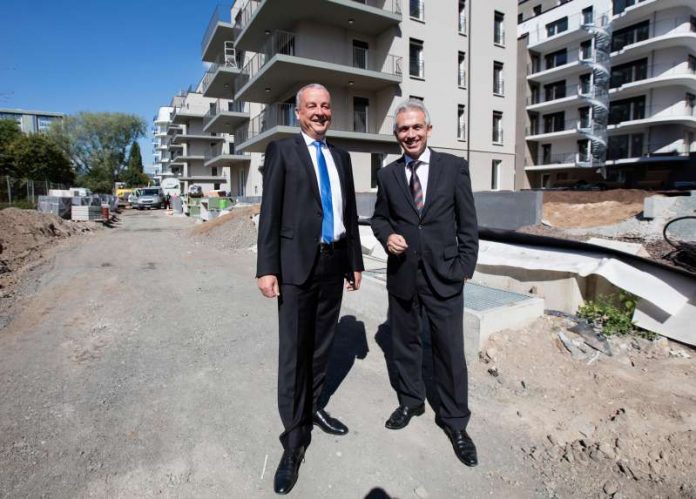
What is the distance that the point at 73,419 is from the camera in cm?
290

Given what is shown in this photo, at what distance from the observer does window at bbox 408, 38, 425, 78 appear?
74.3ft

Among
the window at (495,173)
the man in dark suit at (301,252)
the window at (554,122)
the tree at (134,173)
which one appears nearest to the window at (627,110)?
the window at (554,122)

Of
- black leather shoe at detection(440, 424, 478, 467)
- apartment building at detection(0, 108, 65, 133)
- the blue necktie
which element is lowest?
black leather shoe at detection(440, 424, 478, 467)

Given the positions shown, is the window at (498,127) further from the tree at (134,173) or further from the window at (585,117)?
the tree at (134,173)

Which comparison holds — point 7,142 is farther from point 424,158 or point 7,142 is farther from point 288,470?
point 288,470

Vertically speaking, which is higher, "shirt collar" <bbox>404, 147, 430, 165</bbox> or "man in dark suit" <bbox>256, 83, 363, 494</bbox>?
"shirt collar" <bbox>404, 147, 430, 165</bbox>

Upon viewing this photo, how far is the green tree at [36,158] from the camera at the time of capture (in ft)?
141

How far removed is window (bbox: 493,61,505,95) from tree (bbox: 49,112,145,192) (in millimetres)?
60931

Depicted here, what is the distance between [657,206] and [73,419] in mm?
11857

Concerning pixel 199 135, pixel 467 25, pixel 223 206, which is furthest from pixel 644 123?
pixel 199 135

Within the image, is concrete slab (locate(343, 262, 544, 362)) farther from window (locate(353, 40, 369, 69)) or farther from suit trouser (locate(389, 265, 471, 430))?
window (locate(353, 40, 369, 69))

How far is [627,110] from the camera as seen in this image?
36250mm

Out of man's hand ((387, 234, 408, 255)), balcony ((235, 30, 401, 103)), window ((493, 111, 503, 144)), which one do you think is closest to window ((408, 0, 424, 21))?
balcony ((235, 30, 401, 103))

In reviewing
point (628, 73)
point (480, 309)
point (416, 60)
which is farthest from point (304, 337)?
point (628, 73)
